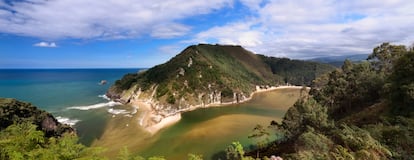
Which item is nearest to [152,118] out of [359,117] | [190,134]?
[190,134]

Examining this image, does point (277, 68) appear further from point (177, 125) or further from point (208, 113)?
point (177, 125)

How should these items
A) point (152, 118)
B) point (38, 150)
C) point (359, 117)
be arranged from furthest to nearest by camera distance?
point (152, 118), point (359, 117), point (38, 150)

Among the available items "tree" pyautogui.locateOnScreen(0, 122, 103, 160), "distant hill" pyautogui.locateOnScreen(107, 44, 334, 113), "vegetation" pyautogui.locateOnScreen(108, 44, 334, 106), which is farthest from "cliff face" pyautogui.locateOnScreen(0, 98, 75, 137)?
"tree" pyautogui.locateOnScreen(0, 122, 103, 160)

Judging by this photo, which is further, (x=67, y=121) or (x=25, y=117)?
(x=67, y=121)

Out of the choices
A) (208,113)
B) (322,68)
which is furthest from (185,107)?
(322,68)

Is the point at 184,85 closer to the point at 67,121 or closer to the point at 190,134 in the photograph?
the point at 190,134

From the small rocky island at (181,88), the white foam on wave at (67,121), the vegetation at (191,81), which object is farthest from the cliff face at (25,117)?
the vegetation at (191,81)
